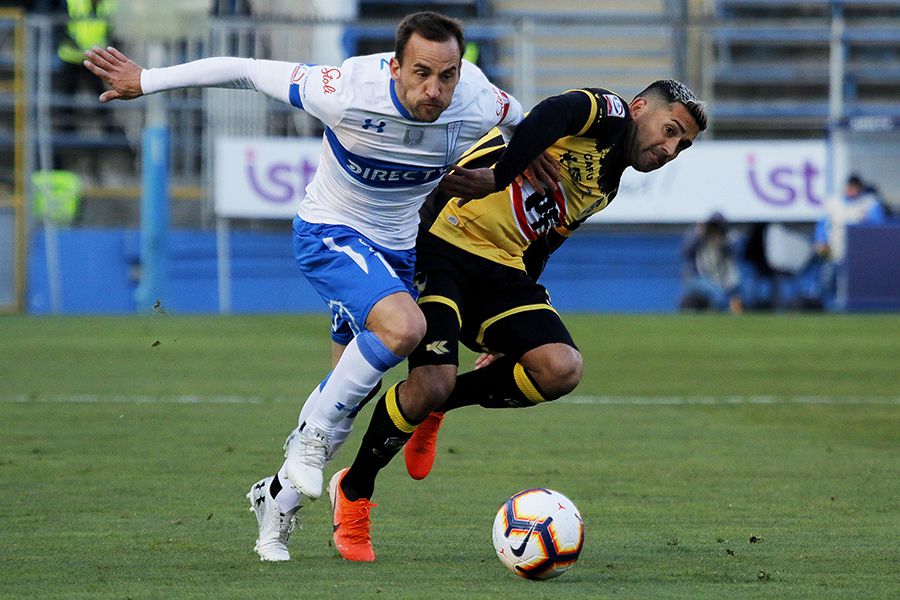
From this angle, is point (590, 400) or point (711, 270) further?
point (711, 270)

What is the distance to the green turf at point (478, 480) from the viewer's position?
4.73 m

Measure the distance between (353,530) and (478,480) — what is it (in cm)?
179

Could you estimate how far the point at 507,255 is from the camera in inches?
235

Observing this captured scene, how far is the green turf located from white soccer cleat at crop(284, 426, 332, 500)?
27 cm

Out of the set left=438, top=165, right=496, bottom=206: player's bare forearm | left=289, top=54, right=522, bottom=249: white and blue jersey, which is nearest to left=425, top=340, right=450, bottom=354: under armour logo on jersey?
left=289, top=54, right=522, bottom=249: white and blue jersey

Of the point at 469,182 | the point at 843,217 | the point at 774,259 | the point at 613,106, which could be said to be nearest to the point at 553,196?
the point at 613,106

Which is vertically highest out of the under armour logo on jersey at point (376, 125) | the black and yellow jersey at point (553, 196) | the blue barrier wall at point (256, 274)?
the under armour logo on jersey at point (376, 125)

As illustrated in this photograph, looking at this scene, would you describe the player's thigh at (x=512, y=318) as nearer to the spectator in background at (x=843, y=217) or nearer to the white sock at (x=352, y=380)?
the white sock at (x=352, y=380)

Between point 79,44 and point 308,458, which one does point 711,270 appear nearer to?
point 79,44

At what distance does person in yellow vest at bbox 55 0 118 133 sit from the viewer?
20.6 m

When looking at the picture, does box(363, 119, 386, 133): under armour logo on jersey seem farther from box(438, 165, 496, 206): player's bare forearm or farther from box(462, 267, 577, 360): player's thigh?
box(462, 267, 577, 360): player's thigh

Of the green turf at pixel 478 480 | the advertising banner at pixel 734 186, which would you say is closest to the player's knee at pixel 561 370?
the green turf at pixel 478 480

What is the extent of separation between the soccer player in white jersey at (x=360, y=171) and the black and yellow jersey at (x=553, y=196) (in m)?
0.29

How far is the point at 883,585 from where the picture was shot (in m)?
4.60
